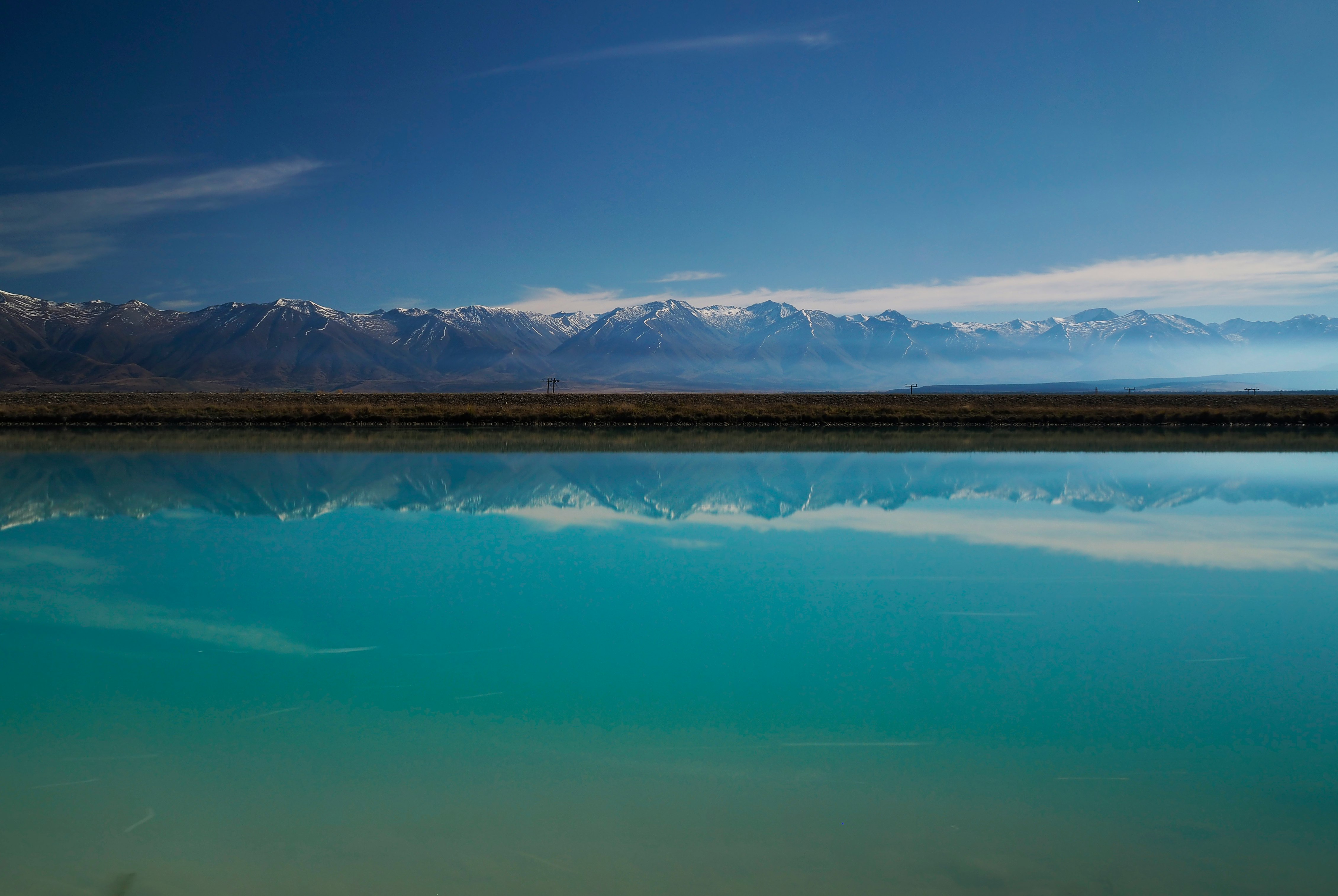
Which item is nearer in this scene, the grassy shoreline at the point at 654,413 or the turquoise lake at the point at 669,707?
the turquoise lake at the point at 669,707

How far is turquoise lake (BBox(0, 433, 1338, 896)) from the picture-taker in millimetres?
3953

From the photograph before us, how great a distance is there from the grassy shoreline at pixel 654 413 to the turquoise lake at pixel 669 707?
23.8 meters

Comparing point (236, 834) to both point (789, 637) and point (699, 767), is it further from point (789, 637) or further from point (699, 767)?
point (789, 637)

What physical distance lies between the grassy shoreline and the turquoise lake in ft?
78.1

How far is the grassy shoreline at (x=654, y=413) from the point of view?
35500 millimetres

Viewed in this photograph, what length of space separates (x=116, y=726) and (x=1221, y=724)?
22.3ft

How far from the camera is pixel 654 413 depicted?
38.7m

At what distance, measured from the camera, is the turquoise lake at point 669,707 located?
3953 millimetres

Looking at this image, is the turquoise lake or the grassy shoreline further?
the grassy shoreline

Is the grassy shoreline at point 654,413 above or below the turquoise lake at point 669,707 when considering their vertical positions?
above

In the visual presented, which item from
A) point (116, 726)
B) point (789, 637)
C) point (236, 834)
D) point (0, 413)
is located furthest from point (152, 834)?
point (0, 413)

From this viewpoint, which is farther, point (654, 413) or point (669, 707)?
point (654, 413)

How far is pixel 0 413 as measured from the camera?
118 ft

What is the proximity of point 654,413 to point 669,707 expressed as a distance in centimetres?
3327
